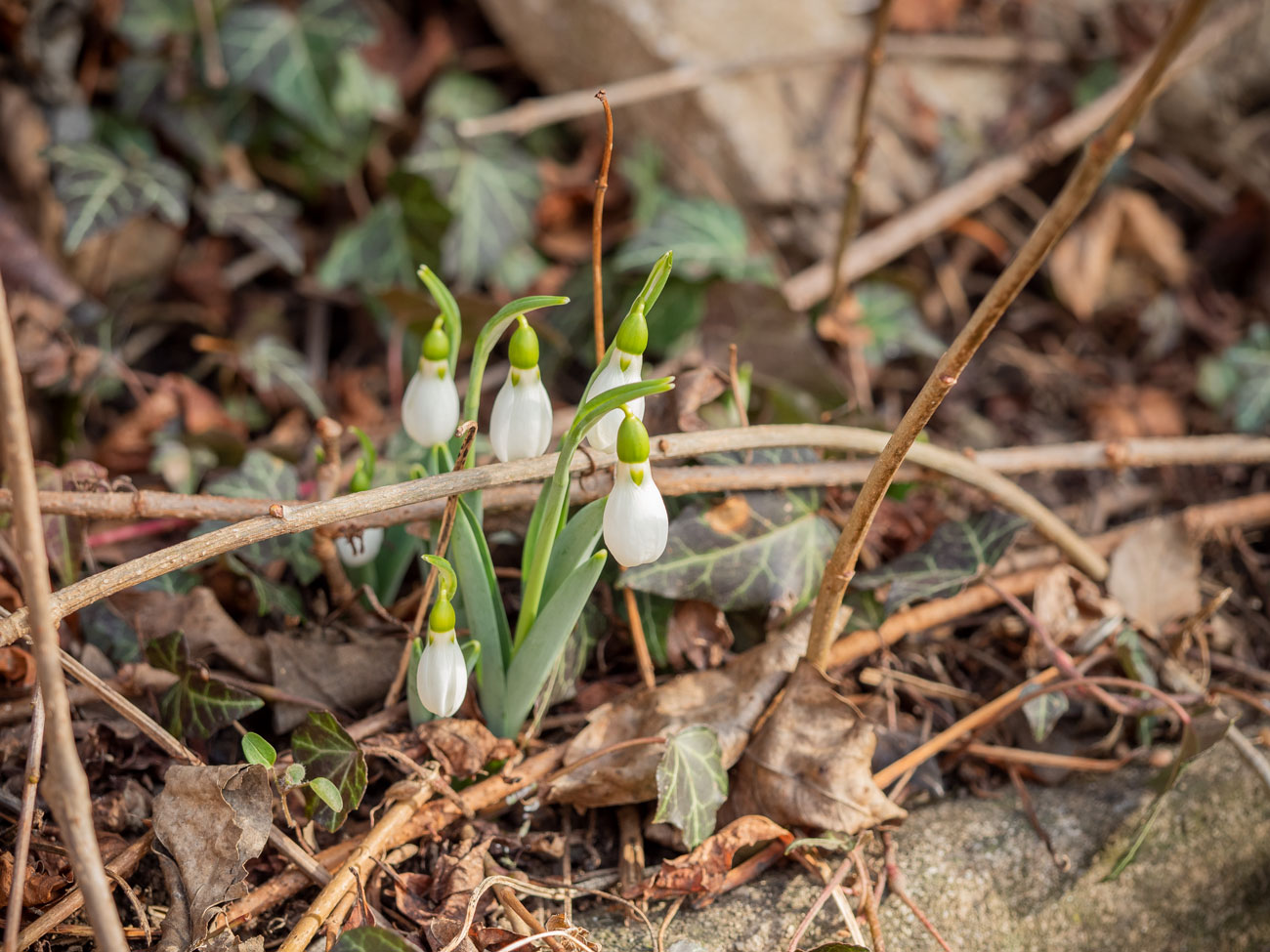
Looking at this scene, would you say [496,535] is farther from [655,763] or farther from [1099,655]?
[1099,655]

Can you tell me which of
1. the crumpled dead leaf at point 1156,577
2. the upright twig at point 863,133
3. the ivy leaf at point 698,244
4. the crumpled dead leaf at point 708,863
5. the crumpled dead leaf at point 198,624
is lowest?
the crumpled dead leaf at point 708,863

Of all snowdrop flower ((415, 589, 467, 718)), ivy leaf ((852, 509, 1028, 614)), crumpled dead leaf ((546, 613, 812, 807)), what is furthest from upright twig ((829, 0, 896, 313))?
snowdrop flower ((415, 589, 467, 718))

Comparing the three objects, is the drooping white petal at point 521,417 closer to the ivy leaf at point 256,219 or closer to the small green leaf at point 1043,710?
the small green leaf at point 1043,710

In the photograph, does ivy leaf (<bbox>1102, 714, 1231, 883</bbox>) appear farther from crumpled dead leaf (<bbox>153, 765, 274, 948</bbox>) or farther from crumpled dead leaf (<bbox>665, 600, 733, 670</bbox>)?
crumpled dead leaf (<bbox>153, 765, 274, 948</bbox>)

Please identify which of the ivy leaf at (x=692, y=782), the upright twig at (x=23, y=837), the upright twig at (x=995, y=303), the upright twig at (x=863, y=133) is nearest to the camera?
the upright twig at (x=995, y=303)

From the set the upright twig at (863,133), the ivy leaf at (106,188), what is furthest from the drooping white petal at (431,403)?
the ivy leaf at (106,188)

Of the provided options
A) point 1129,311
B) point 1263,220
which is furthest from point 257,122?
point 1263,220

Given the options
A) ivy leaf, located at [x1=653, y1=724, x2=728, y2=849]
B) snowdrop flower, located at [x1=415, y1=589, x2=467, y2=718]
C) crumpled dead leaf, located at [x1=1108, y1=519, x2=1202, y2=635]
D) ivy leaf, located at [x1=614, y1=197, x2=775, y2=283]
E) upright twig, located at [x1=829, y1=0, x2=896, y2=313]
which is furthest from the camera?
ivy leaf, located at [x1=614, y1=197, x2=775, y2=283]
